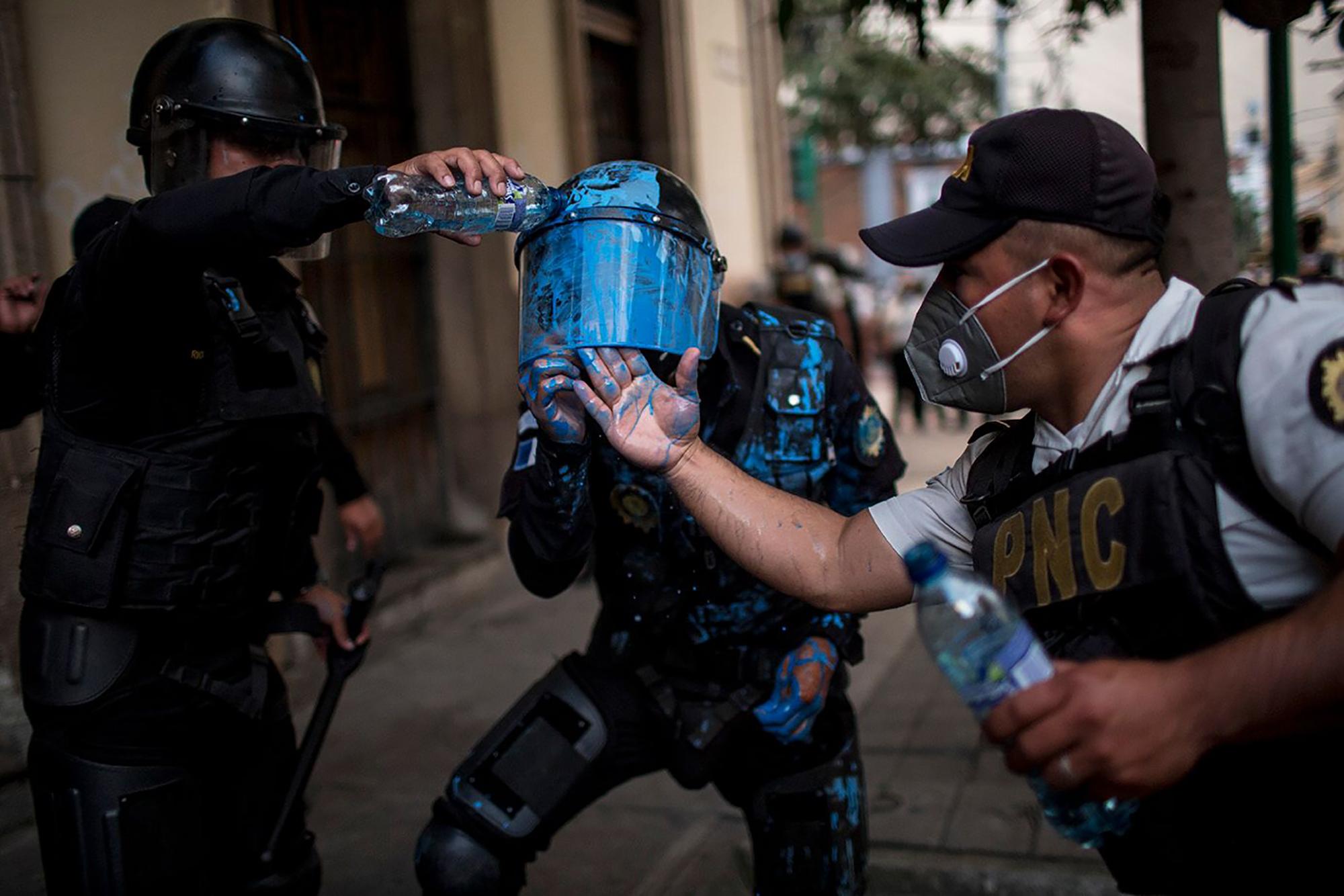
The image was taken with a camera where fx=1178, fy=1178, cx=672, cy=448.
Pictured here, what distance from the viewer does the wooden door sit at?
18.4 feet

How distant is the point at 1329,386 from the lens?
1326mm

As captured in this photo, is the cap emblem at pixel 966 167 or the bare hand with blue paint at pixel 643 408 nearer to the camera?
the cap emblem at pixel 966 167

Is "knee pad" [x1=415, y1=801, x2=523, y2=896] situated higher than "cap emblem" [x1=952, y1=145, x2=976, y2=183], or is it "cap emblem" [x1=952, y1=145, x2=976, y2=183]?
"cap emblem" [x1=952, y1=145, x2=976, y2=183]

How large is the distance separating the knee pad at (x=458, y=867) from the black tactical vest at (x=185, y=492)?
0.62m

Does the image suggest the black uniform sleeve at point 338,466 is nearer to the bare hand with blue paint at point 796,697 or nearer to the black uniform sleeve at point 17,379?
the black uniform sleeve at point 17,379

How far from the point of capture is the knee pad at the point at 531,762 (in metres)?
2.35

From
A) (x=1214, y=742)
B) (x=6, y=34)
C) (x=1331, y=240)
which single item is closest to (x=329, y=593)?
(x=1214, y=742)

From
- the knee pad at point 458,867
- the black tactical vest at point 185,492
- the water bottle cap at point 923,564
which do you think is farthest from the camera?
the knee pad at point 458,867

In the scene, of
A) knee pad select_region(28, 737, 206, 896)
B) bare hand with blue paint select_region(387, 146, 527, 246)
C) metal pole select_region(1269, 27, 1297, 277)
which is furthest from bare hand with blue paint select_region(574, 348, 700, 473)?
metal pole select_region(1269, 27, 1297, 277)

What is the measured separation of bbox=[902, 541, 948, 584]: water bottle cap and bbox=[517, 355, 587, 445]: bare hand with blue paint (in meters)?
0.86

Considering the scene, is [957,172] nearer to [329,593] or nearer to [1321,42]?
[329,593]

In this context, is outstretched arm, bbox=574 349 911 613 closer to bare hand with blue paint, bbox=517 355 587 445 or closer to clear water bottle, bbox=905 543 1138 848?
bare hand with blue paint, bbox=517 355 587 445

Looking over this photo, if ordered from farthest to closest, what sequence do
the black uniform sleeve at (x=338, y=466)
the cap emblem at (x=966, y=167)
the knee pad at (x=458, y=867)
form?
the black uniform sleeve at (x=338, y=466) → the knee pad at (x=458, y=867) → the cap emblem at (x=966, y=167)

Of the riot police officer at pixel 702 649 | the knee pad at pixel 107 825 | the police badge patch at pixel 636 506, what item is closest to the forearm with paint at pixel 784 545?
the riot police officer at pixel 702 649
